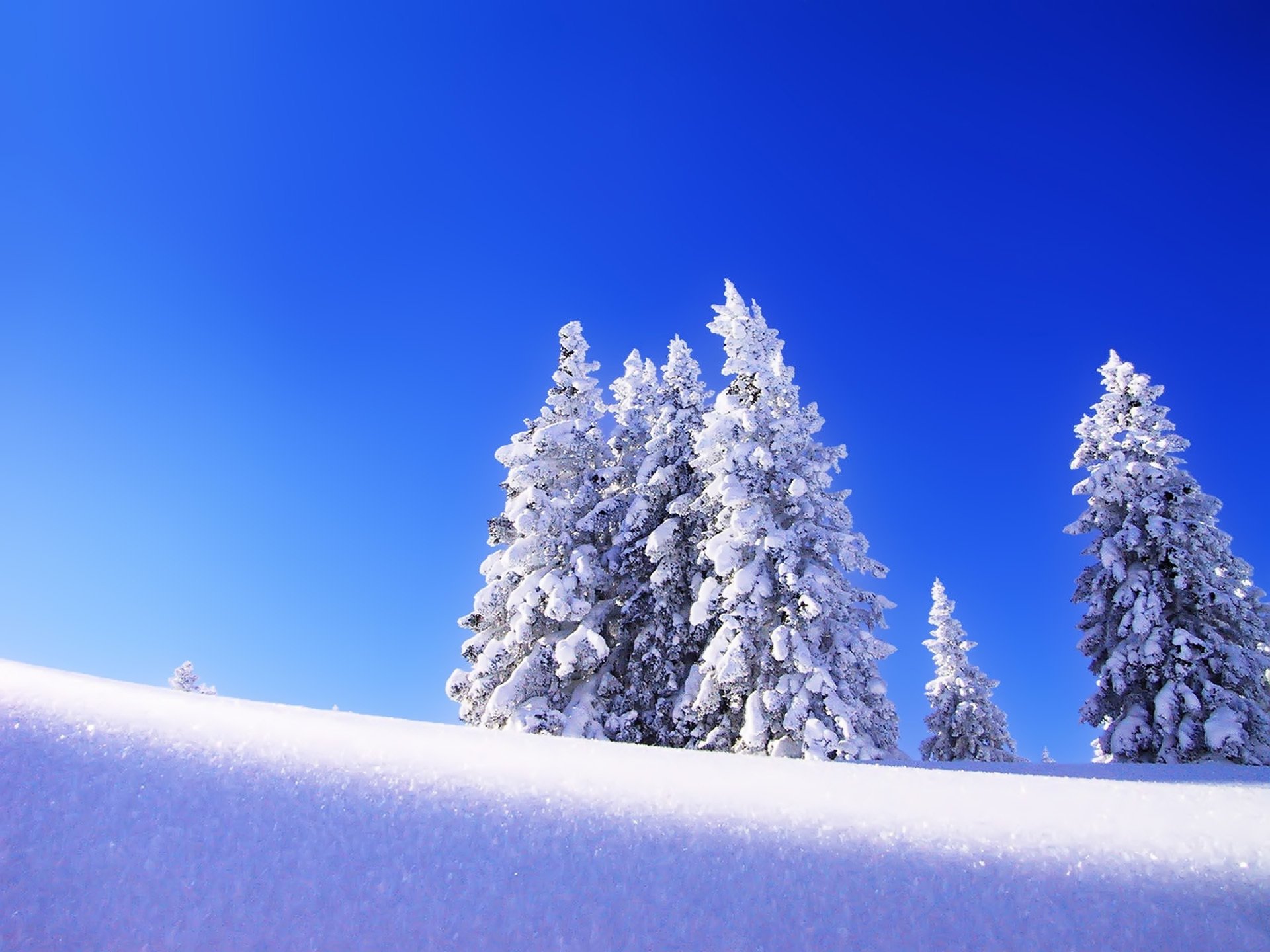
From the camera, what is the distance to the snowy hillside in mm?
2006

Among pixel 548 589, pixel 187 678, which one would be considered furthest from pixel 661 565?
pixel 187 678

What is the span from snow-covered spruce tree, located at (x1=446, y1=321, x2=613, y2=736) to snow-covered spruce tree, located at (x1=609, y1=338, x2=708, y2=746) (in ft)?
2.88

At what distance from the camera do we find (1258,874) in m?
2.34

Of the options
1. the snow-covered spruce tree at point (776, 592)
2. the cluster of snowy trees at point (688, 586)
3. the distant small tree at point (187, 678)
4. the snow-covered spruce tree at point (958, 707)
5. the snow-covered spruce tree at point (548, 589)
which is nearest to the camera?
the snow-covered spruce tree at point (776, 592)

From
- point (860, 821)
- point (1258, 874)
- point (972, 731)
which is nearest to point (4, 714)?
point (860, 821)

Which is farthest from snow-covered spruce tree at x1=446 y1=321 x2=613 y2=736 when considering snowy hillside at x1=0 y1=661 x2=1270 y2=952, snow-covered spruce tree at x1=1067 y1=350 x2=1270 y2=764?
snow-covered spruce tree at x1=1067 y1=350 x2=1270 y2=764

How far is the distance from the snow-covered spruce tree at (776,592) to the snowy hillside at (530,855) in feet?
41.7

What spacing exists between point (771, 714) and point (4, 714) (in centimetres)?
1503

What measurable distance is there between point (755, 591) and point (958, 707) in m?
18.4

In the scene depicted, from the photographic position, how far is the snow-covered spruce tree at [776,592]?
15539 mm

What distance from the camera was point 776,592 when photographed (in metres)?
17.0

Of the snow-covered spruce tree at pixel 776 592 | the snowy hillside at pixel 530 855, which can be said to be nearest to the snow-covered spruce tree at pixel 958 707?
the snow-covered spruce tree at pixel 776 592

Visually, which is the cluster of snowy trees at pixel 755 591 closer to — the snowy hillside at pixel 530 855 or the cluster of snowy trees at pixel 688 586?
the cluster of snowy trees at pixel 688 586

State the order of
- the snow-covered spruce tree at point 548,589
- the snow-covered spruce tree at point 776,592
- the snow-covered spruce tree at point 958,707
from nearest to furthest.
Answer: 1. the snow-covered spruce tree at point 776,592
2. the snow-covered spruce tree at point 548,589
3. the snow-covered spruce tree at point 958,707
